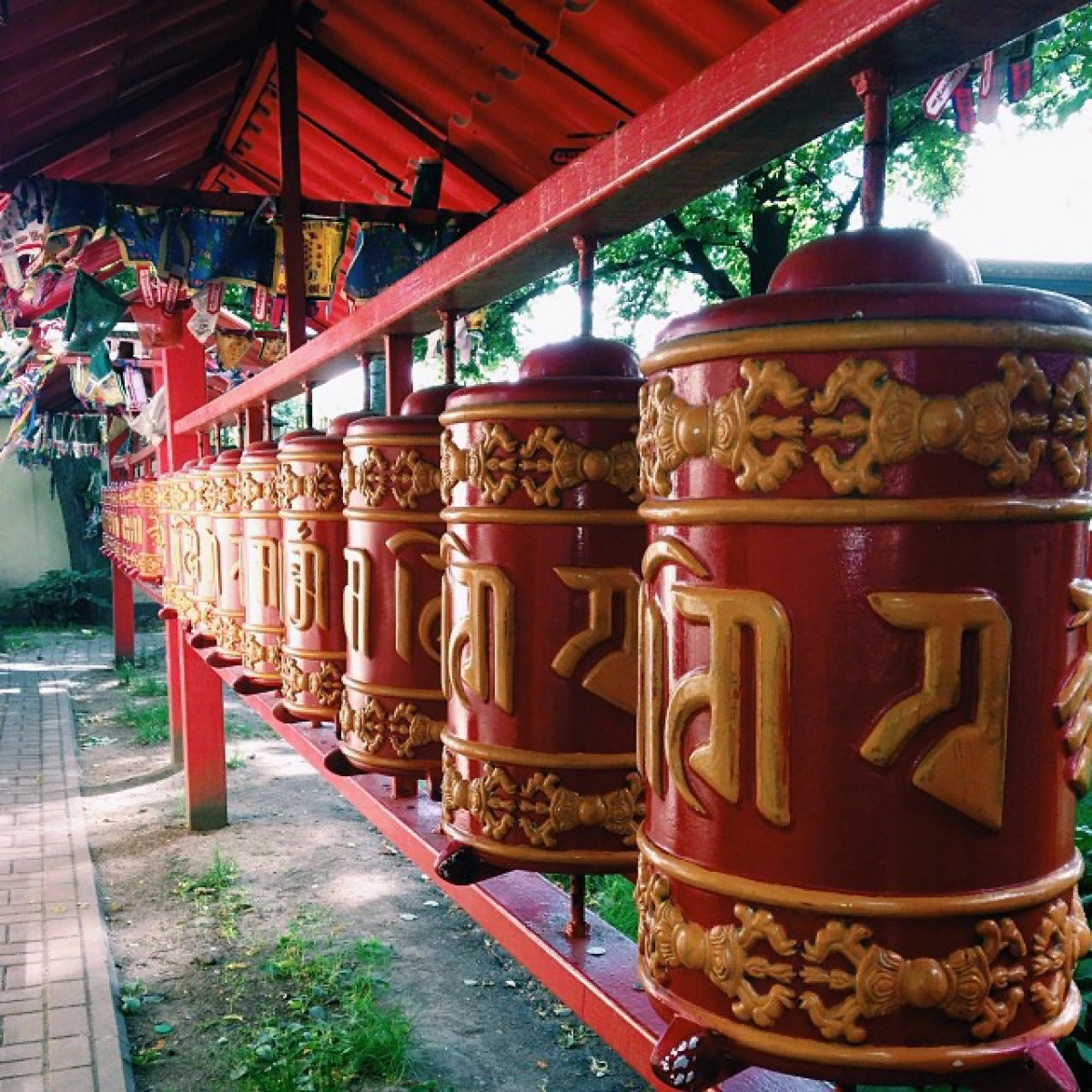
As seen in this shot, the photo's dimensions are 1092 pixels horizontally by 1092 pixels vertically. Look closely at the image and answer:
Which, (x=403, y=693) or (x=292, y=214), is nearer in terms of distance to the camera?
(x=403, y=693)

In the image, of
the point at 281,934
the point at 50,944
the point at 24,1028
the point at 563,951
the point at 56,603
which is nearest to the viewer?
the point at 563,951

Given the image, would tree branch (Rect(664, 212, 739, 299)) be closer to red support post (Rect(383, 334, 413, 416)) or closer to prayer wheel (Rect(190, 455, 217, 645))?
prayer wheel (Rect(190, 455, 217, 645))

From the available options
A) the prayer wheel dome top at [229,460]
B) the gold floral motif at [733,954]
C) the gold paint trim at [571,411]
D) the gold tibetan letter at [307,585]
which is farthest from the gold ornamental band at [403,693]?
the prayer wheel dome top at [229,460]

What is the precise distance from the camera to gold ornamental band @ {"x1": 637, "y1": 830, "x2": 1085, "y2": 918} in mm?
629

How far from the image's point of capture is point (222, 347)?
20.8 feet

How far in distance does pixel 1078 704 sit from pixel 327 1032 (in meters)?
4.03

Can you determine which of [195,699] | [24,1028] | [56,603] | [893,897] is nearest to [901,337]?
[893,897]

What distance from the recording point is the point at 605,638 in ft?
3.08

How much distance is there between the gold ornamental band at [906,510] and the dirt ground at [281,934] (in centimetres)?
371

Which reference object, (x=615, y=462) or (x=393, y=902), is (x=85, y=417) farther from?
(x=615, y=462)

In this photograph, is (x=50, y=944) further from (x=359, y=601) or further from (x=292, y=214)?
(x=359, y=601)

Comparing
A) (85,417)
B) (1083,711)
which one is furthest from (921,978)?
(85,417)

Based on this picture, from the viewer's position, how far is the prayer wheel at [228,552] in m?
2.18

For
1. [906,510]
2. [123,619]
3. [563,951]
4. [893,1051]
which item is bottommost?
[123,619]
